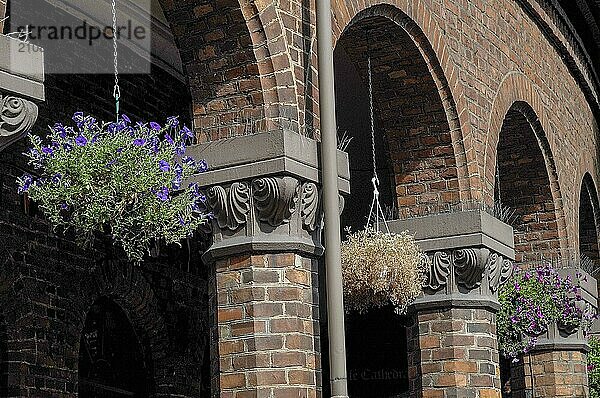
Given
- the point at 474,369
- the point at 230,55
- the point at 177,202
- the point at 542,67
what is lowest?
the point at 474,369

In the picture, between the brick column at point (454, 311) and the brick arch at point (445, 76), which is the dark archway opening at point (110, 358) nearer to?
the brick column at point (454, 311)

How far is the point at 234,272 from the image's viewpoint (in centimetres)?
619

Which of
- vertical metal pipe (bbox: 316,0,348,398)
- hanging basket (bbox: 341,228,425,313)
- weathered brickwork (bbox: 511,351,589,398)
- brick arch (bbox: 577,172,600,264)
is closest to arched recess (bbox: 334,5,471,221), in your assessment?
hanging basket (bbox: 341,228,425,313)

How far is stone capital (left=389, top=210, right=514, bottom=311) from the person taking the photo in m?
8.23

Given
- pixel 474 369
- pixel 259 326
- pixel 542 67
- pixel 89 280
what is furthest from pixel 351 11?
pixel 542 67

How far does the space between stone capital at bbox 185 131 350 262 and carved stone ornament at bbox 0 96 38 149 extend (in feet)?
5.87

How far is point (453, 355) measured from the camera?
26.7ft

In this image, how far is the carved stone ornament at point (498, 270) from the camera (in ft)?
27.8

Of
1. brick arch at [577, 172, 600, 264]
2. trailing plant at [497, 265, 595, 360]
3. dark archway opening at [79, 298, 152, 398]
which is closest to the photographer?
dark archway opening at [79, 298, 152, 398]

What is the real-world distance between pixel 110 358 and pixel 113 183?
15.4ft

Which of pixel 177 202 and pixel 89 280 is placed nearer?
pixel 177 202

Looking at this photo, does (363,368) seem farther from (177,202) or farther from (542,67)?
(177,202)

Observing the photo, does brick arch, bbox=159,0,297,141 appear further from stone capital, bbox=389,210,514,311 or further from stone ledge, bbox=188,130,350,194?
stone capital, bbox=389,210,514,311

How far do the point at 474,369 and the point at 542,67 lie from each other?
3.83 m
